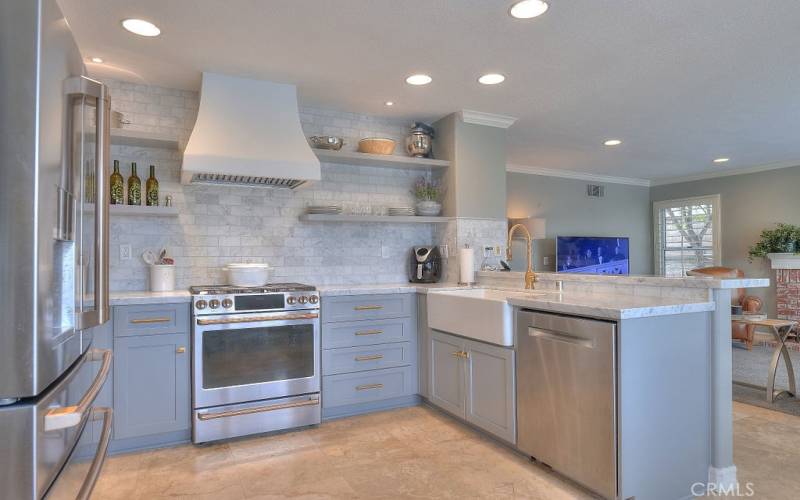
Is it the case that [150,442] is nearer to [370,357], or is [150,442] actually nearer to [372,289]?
[370,357]

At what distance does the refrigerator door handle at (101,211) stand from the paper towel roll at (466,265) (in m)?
2.98

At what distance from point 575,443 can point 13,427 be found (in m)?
2.15

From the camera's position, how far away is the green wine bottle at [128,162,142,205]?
127 inches

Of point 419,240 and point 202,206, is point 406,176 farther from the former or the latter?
point 202,206

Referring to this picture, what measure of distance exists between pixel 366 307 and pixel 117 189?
1818mm

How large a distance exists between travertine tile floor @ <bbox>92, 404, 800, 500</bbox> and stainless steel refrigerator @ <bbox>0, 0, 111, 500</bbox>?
151 centimetres

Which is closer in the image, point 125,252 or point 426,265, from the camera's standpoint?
point 125,252

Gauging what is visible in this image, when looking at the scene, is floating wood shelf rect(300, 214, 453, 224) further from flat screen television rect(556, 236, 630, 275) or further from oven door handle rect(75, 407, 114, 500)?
flat screen television rect(556, 236, 630, 275)

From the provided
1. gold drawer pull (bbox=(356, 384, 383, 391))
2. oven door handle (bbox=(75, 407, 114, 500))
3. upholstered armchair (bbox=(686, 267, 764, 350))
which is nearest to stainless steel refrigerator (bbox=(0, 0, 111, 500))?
oven door handle (bbox=(75, 407, 114, 500))

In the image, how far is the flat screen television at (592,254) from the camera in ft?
22.1

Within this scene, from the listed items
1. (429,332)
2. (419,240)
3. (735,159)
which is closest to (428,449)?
(429,332)

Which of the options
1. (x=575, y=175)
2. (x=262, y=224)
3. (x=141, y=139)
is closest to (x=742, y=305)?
(x=575, y=175)

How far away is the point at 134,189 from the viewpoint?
Result: 10.6 feet

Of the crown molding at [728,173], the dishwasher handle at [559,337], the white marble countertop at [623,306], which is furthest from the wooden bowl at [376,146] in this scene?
the crown molding at [728,173]
